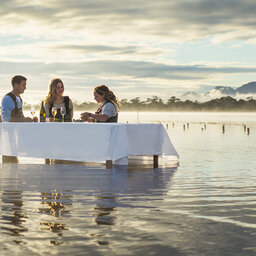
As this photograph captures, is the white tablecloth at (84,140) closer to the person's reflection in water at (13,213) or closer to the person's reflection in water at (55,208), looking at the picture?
the person's reflection in water at (55,208)

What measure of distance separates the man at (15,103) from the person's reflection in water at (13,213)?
349cm

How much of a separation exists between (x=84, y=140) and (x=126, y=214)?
4811 millimetres

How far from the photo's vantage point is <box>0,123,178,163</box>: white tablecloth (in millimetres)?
10484

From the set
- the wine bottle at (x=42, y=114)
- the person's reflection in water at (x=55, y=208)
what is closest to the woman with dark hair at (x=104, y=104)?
the wine bottle at (x=42, y=114)

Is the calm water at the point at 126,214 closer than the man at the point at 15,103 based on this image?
Yes

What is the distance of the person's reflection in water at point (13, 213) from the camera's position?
5.31 meters

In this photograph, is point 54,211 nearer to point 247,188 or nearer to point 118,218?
point 118,218

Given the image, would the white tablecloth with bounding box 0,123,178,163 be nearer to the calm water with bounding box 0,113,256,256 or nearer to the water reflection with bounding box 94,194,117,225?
the calm water with bounding box 0,113,256,256

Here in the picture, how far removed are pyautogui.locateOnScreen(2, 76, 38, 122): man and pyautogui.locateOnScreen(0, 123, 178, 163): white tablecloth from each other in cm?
17

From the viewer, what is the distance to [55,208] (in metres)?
6.56

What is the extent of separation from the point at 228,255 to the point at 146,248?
64cm

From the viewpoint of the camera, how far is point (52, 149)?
11.3 meters

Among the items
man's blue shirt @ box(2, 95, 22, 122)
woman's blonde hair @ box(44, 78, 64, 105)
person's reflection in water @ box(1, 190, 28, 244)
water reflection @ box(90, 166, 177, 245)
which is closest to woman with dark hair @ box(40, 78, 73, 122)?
woman's blonde hair @ box(44, 78, 64, 105)

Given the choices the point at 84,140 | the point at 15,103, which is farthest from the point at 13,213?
the point at 15,103
